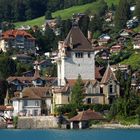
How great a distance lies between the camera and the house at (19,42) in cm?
15038

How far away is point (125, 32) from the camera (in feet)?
489

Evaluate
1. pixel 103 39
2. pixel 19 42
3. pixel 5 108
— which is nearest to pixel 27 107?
pixel 5 108

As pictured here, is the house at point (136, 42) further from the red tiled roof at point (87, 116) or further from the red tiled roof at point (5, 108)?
the red tiled roof at point (87, 116)

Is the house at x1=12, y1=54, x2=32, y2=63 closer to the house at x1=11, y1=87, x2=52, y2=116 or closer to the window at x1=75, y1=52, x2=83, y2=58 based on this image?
the window at x1=75, y1=52, x2=83, y2=58

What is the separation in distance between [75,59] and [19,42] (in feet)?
159

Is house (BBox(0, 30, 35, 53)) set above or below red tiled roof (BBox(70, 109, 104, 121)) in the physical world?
above

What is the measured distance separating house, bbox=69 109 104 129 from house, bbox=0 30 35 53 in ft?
185

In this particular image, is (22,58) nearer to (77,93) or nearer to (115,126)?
(77,93)

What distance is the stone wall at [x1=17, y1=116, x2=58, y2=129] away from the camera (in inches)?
3765

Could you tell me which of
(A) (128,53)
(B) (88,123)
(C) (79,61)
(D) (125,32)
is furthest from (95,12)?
(B) (88,123)

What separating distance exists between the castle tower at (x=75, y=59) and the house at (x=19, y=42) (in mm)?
45789

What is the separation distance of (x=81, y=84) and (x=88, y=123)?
236 inches

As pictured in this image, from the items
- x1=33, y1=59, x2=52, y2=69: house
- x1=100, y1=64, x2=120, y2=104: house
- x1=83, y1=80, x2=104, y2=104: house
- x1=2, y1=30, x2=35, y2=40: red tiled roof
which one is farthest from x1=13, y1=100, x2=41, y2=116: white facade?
x1=2, y1=30, x2=35, y2=40: red tiled roof

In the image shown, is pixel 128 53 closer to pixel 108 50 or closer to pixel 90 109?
pixel 108 50
